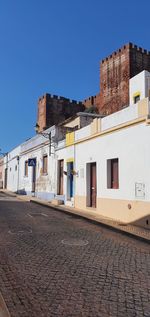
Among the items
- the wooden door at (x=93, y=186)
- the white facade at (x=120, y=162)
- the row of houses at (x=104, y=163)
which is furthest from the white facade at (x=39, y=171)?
the wooden door at (x=93, y=186)

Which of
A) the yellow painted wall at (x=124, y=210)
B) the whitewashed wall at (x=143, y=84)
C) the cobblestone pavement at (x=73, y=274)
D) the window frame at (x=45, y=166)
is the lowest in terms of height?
the cobblestone pavement at (x=73, y=274)

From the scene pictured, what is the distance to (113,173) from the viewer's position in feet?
43.5

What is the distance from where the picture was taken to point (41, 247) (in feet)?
24.7

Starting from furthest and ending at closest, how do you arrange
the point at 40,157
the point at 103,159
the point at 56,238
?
the point at 40,157, the point at 103,159, the point at 56,238

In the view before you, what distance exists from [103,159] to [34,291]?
946 cm

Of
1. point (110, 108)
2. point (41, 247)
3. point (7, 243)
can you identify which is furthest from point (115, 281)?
Answer: point (110, 108)

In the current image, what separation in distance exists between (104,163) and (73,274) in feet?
27.6

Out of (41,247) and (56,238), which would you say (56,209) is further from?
(41,247)

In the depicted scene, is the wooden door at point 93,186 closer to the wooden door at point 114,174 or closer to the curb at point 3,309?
the wooden door at point 114,174

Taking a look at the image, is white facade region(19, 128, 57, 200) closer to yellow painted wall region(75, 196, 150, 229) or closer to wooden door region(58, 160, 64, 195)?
wooden door region(58, 160, 64, 195)

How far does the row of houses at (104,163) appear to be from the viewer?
10.9 meters

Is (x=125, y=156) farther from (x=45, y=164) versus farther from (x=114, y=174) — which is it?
(x=45, y=164)

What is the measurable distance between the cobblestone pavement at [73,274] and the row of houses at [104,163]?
253cm

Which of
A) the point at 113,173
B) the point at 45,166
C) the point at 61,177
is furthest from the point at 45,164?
the point at 113,173
